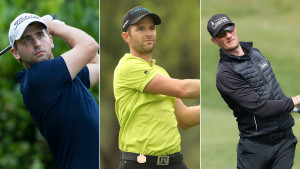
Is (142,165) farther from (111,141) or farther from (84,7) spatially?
(84,7)

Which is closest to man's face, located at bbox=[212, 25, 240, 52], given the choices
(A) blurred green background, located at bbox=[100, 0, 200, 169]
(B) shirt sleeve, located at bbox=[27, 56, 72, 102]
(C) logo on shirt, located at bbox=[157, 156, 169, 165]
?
(A) blurred green background, located at bbox=[100, 0, 200, 169]

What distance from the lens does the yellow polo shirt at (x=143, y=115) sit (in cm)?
338

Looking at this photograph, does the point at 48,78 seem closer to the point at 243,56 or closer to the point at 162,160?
the point at 162,160

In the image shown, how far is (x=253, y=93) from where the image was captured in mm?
3520

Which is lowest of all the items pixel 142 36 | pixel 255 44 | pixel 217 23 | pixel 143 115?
pixel 143 115

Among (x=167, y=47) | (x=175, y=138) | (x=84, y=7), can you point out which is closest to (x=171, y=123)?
(x=175, y=138)

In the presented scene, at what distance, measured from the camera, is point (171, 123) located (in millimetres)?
3438

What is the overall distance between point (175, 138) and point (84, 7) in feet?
6.41

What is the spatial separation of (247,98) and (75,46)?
1063 mm

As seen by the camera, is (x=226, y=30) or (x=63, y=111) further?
(x=226, y=30)

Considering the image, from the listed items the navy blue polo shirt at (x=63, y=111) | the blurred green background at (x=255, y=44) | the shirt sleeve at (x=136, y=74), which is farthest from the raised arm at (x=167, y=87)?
the blurred green background at (x=255, y=44)

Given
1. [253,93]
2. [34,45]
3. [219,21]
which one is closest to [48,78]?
[34,45]

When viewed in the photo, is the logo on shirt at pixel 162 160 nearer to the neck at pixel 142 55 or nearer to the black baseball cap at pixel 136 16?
the neck at pixel 142 55

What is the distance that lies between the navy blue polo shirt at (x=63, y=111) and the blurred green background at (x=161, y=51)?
44 cm
